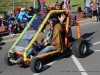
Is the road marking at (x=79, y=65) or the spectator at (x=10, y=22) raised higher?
the spectator at (x=10, y=22)

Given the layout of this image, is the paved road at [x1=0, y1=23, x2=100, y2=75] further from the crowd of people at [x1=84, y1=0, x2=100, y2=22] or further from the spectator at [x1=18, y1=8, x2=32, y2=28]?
the crowd of people at [x1=84, y1=0, x2=100, y2=22]

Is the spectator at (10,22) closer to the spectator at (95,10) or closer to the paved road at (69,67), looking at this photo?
the paved road at (69,67)

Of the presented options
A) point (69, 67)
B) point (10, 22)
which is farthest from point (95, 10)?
point (69, 67)

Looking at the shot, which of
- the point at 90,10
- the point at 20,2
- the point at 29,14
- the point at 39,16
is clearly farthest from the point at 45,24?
the point at 20,2

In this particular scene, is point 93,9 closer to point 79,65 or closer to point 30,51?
point 79,65

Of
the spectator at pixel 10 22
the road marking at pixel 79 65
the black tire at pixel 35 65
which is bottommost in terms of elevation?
the road marking at pixel 79 65

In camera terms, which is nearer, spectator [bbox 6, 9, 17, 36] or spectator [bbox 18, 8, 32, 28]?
spectator [bbox 6, 9, 17, 36]

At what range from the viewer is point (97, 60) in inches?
340

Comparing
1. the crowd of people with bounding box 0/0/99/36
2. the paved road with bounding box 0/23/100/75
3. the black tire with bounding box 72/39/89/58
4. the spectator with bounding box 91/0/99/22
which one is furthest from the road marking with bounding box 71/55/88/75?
the spectator with bounding box 91/0/99/22

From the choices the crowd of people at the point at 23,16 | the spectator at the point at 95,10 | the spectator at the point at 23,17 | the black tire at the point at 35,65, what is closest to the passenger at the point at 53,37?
the black tire at the point at 35,65

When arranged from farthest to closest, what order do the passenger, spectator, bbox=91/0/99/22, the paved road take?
1. spectator, bbox=91/0/99/22
2. the passenger
3. the paved road

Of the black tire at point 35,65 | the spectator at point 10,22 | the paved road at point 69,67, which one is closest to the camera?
the black tire at point 35,65

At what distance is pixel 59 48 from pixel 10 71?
5.50 ft

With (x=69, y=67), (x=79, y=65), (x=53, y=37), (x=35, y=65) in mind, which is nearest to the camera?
(x=35, y=65)
